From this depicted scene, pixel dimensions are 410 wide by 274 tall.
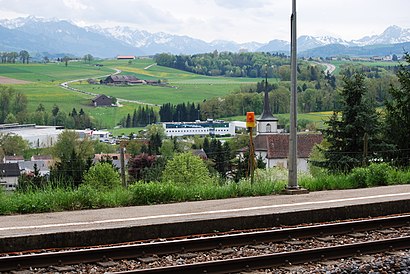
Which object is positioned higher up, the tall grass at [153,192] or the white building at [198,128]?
the tall grass at [153,192]

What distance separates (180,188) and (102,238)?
4.49m

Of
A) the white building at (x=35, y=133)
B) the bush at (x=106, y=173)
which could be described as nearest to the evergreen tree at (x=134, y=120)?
the white building at (x=35, y=133)

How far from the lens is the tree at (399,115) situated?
30.4m

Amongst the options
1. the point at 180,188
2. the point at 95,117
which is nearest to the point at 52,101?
the point at 95,117

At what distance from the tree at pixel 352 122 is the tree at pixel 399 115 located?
63.4 inches

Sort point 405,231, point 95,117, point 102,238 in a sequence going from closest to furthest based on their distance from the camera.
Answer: point 102,238 < point 405,231 < point 95,117

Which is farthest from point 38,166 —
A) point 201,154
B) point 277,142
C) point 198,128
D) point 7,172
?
point 198,128

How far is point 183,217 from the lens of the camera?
12.8 meters

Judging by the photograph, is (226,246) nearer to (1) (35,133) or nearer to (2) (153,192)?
(2) (153,192)

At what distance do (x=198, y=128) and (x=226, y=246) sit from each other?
16730 cm

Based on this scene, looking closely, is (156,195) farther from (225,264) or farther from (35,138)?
(35,138)

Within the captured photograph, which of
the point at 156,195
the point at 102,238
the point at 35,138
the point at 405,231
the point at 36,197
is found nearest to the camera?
the point at 102,238

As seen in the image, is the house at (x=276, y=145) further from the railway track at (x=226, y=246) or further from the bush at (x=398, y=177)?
the railway track at (x=226, y=246)

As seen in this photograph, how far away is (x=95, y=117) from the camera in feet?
623
